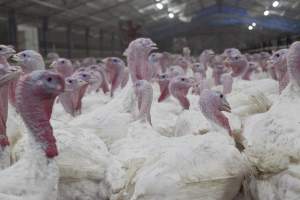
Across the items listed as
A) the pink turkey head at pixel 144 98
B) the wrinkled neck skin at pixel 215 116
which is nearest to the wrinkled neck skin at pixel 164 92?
the pink turkey head at pixel 144 98

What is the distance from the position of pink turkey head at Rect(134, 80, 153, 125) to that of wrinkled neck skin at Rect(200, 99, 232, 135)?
493 millimetres

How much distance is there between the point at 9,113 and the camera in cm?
362

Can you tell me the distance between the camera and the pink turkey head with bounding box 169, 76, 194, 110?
15.7 ft

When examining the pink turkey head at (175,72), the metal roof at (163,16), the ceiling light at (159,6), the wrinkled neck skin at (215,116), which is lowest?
the wrinkled neck skin at (215,116)

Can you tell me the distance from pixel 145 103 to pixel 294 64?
127cm

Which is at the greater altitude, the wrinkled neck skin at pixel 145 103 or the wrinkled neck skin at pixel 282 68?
the wrinkled neck skin at pixel 282 68

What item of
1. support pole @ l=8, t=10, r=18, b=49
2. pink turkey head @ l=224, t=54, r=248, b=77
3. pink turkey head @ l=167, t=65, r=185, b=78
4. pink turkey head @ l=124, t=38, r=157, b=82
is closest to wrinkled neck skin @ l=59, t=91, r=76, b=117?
pink turkey head @ l=124, t=38, r=157, b=82

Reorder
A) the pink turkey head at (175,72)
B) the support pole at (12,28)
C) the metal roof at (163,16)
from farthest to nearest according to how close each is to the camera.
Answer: the metal roof at (163,16) → the support pole at (12,28) → the pink turkey head at (175,72)

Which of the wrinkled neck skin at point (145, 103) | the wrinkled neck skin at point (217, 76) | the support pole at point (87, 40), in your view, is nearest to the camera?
the wrinkled neck skin at point (145, 103)

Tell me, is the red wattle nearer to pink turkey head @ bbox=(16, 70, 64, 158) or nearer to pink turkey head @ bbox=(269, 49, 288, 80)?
pink turkey head @ bbox=(16, 70, 64, 158)

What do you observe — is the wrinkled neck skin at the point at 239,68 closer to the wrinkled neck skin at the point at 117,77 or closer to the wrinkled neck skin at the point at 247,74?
the wrinkled neck skin at the point at 247,74

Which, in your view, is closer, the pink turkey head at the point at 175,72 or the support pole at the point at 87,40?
the pink turkey head at the point at 175,72

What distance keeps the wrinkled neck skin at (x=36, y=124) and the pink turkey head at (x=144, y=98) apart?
1.45 m

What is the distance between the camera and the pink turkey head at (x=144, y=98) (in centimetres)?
364
